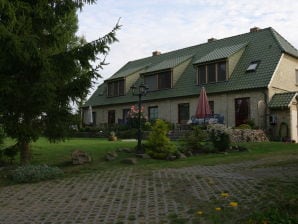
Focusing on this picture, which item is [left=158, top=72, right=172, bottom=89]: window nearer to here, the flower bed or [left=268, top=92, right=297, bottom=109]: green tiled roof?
[left=268, top=92, right=297, bottom=109]: green tiled roof

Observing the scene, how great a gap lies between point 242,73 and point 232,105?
7.86ft

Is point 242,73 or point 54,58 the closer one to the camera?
point 54,58

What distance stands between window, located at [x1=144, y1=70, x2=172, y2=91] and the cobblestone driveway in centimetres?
2145

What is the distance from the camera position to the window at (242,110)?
26500 millimetres

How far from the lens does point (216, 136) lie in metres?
16.5

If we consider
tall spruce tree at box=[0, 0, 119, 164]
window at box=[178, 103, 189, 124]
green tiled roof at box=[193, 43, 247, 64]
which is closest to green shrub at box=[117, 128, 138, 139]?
window at box=[178, 103, 189, 124]

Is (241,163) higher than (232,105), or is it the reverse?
(232,105)

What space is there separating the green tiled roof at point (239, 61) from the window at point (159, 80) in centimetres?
47

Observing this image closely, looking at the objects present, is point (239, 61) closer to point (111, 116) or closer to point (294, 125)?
point (294, 125)

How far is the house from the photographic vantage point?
2555cm

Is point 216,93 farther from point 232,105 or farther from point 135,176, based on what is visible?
point 135,176

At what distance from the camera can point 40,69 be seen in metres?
11.7

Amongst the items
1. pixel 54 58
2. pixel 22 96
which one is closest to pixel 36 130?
pixel 22 96

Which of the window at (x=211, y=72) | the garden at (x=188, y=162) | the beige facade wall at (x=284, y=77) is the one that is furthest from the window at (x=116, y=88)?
the garden at (x=188, y=162)
